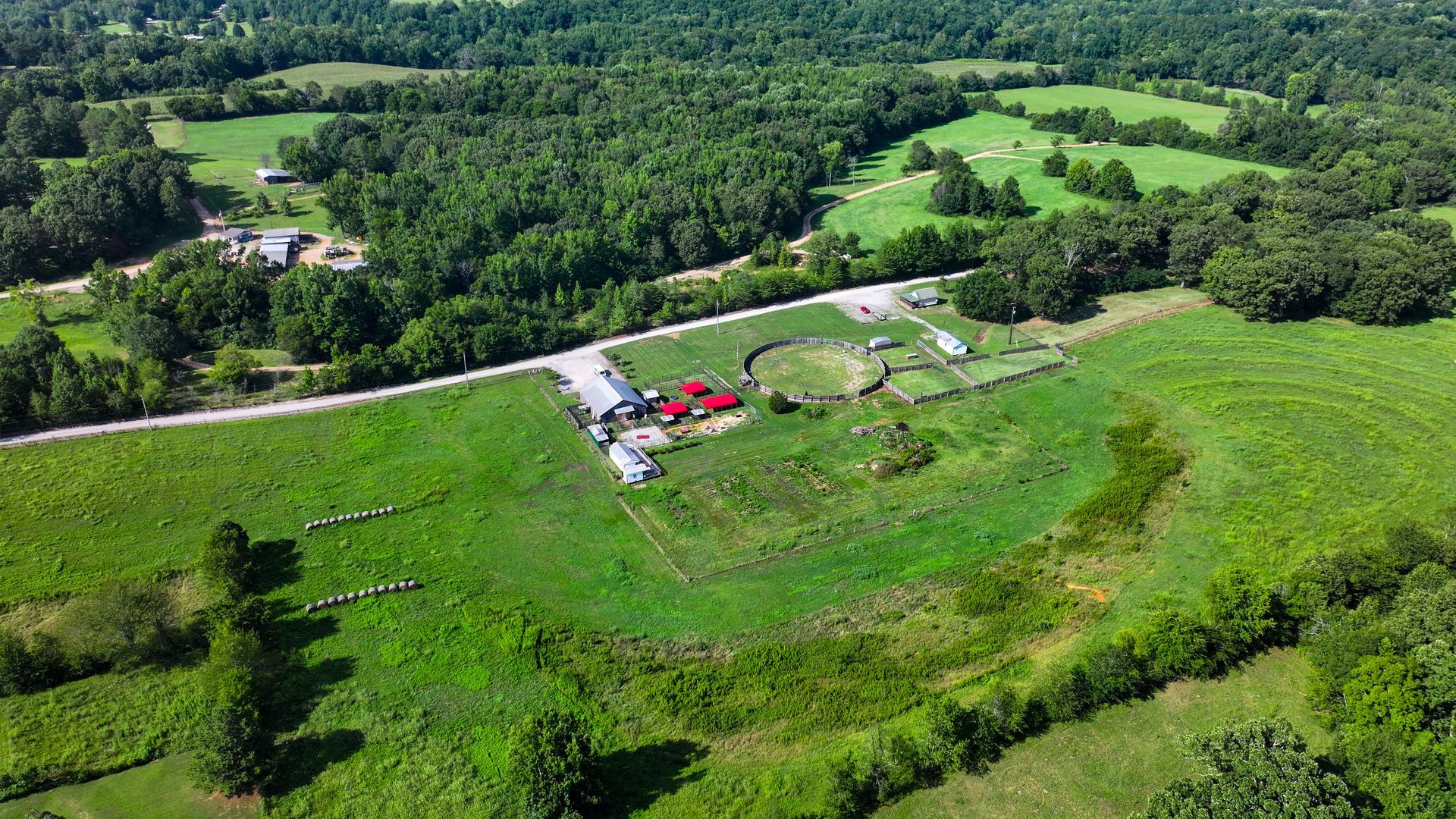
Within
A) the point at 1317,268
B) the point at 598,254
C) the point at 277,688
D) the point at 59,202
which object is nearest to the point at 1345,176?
the point at 1317,268

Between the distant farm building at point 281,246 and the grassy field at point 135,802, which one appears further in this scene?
the distant farm building at point 281,246

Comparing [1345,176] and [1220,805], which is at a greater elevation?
[1345,176]

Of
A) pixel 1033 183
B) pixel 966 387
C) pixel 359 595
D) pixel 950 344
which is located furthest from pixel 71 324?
pixel 1033 183

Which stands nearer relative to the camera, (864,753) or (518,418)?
(864,753)

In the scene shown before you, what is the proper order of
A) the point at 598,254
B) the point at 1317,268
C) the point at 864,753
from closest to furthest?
the point at 864,753
the point at 1317,268
the point at 598,254

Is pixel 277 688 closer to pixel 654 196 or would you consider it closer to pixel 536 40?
pixel 654 196

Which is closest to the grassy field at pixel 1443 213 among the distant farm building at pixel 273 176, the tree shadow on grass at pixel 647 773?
the tree shadow on grass at pixel 647 773

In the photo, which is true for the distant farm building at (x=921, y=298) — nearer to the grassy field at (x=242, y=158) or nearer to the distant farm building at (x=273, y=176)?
the grassy field at (x=242, y=158)
